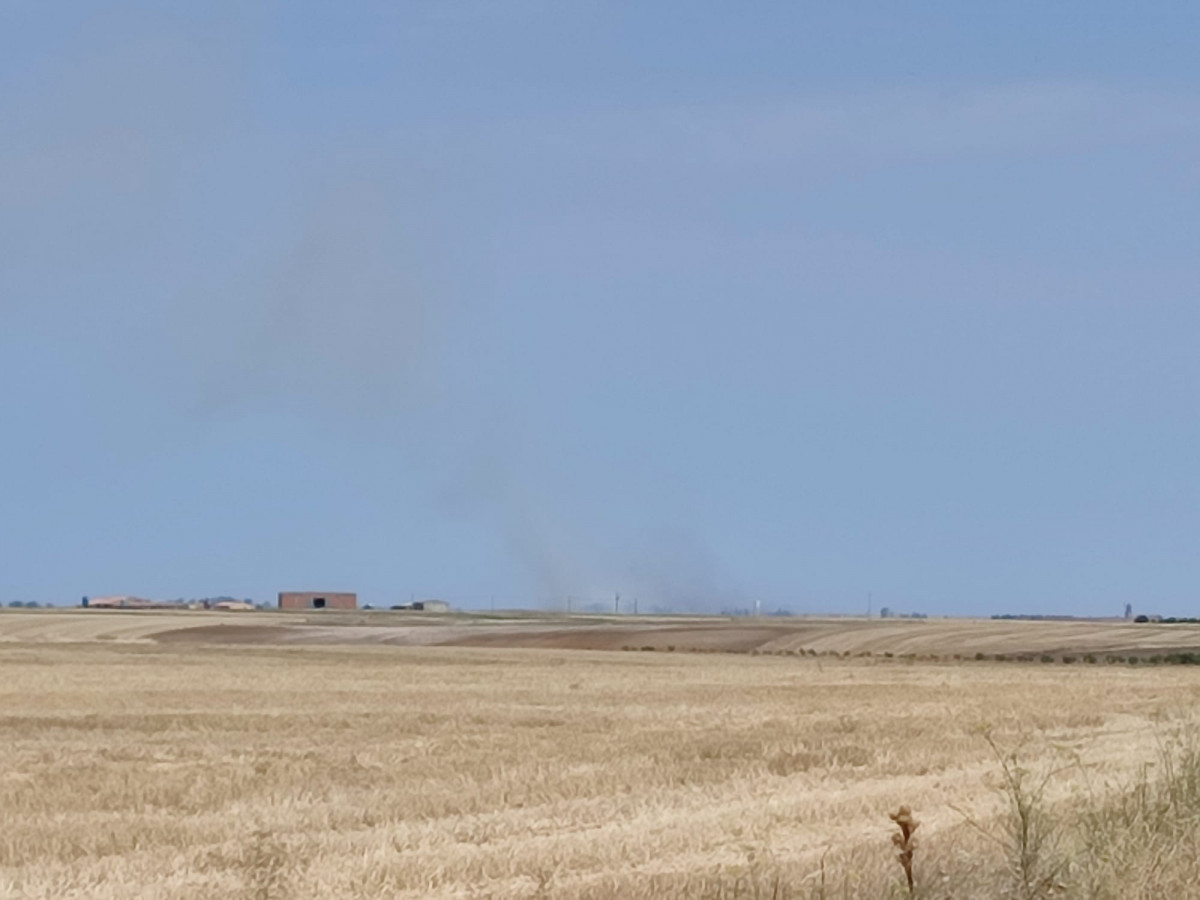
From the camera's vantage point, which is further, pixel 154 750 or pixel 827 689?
A: pixel 827 689

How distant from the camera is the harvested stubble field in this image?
1376 centimetres

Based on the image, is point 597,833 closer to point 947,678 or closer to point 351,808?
point 351,808

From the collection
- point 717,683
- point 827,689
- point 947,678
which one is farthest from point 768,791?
point 947,678

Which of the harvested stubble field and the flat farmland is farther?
the flat farmland

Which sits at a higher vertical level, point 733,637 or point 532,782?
point 733,637

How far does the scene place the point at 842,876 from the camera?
1297 cm

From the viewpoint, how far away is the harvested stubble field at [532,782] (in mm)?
13757

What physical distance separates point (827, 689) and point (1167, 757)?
26.8 m

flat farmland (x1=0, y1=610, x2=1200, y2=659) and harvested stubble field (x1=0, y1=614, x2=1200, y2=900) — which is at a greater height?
flat farmland (x1=0, y1=610, x2=1200, y2=659)

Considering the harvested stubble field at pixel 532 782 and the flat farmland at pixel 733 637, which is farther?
the flat farmland at pixel 733 637

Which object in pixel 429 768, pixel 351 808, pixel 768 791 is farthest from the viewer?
pixel 429 768

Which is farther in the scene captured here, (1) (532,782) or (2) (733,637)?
Result: (2) (733,637)

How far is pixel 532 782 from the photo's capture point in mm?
20625

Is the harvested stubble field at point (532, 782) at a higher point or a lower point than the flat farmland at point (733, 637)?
lower
